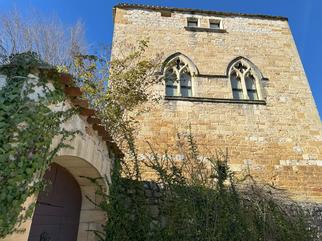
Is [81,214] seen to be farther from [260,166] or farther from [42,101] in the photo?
[260,166]

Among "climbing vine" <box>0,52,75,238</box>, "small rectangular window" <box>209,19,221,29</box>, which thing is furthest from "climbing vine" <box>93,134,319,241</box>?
"small rectangular window" <box>209,19,221,29</box>

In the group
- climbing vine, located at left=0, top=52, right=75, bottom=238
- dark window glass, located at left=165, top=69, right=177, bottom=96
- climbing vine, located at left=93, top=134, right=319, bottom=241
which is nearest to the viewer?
climbing vine, located at left=0, top=52, right=75, bottom=238

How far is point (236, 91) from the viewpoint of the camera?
824 cm

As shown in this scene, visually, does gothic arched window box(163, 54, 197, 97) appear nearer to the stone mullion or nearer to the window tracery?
the window tracery

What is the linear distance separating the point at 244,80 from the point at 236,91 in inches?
20.3

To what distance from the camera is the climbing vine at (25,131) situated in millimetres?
1806

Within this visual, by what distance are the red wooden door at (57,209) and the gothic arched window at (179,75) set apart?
511cm

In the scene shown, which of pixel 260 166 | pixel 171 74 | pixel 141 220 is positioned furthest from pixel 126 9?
pixel 141 220

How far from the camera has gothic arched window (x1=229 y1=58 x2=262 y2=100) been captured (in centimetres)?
817

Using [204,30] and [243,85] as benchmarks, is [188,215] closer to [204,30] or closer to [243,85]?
[243,85]

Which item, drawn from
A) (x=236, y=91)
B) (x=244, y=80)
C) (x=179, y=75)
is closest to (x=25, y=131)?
(x=179, y=75)

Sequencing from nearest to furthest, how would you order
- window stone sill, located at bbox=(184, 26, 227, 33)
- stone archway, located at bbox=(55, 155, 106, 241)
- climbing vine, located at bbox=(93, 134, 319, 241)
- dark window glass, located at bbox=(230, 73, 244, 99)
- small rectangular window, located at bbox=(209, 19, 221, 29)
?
1. stone archway, located at bbox=(55, 155, 106, 241)
2. climbing vine, located at bbox=(93, 134, 319, 241)
3. dark window glass, located at bbox=(230, 73, 244, 99)
4. window stone sill, located at bbox=(184, 26, 227, 33)
5. small rectangular window, located at bbox=(209, 19, 221, 29)

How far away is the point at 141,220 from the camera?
12.6ft

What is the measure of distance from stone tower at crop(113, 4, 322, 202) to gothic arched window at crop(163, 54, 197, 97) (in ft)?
0.11
